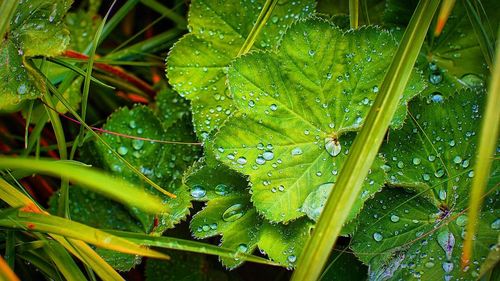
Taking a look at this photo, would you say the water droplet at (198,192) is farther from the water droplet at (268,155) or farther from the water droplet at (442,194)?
the water droplet at (442,194)

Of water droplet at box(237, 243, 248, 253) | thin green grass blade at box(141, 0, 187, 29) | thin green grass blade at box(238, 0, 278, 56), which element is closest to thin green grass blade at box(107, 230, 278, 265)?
water droplet at box(237, 243, 248, 253)

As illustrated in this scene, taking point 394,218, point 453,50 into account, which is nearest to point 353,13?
point 453,50

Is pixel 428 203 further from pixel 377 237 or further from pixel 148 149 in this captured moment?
pixel 148 149

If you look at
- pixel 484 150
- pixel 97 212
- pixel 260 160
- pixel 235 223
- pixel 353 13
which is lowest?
pixel 97 212

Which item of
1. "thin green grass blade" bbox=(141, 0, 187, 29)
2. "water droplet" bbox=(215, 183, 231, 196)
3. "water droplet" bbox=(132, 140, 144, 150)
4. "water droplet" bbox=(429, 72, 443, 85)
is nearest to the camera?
"water droplet" bbox=(215, 183, 231, 196)

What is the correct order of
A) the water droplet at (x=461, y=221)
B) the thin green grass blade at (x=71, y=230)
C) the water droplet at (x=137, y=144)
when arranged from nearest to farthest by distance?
the thin green grass blade at (x=71, y=230)
the water droplet at (x=461, y=221)
the water droplet at (x=137, y=144)

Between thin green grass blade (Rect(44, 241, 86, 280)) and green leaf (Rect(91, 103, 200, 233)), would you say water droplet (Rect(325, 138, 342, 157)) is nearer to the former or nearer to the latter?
green leaf (Rect(91, 103, 200, 233))

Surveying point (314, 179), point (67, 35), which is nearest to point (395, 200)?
point (314, 179)

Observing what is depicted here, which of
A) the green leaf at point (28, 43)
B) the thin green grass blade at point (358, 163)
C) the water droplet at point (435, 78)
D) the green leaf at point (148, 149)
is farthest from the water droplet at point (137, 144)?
the water droplet at point (435, 78)
